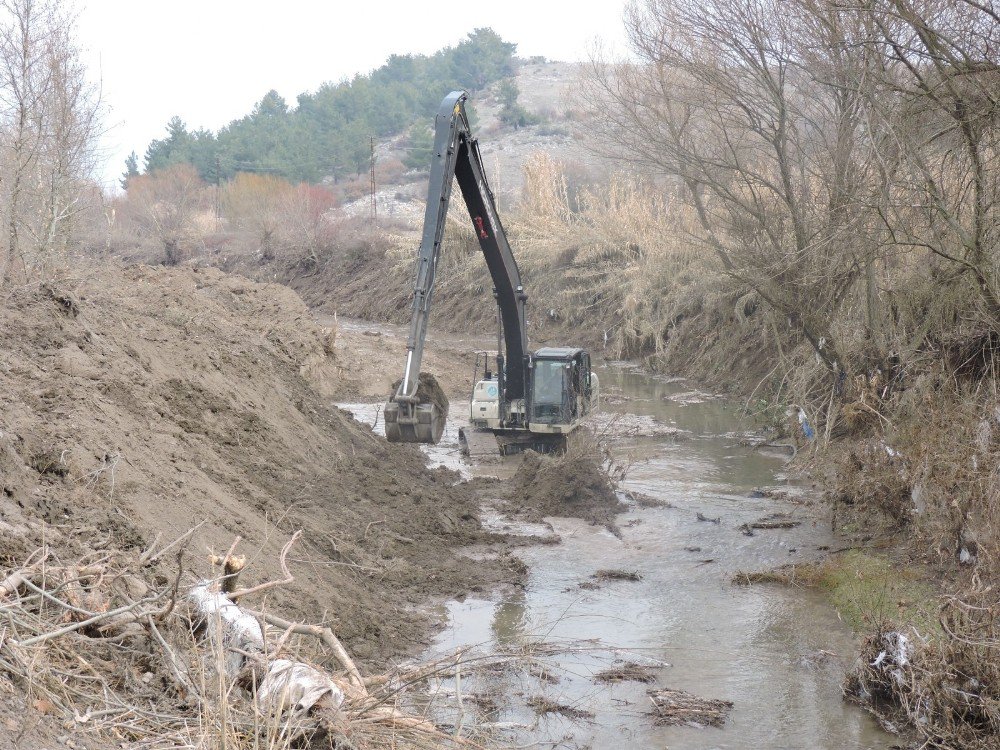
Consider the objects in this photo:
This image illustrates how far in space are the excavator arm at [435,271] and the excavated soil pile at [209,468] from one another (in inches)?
49.4

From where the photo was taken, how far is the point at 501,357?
15.6 metres

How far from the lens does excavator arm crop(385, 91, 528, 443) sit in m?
12.1

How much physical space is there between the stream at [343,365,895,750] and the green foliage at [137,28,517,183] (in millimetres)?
64197

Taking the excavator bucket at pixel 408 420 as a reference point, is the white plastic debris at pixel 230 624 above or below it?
below

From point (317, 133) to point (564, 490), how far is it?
261 ft

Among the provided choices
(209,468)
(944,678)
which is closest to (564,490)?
(209,468)

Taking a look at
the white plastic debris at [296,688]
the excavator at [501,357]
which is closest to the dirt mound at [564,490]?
the excavator at [501,357]

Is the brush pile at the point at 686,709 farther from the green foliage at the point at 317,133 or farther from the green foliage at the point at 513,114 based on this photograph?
the green foliage at the point at 513,114

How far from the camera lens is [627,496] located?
604 inches

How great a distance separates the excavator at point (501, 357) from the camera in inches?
518

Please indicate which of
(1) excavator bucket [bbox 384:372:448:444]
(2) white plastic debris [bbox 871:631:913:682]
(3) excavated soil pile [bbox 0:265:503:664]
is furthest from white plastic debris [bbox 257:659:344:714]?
(1) excavator bucket [bbox 384:372:448:444]

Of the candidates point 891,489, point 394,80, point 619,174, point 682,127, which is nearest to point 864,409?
point 891,489

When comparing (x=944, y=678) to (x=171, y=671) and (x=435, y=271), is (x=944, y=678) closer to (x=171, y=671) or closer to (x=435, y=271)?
(x=171, y=671)

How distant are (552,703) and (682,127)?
1312 centimetres
